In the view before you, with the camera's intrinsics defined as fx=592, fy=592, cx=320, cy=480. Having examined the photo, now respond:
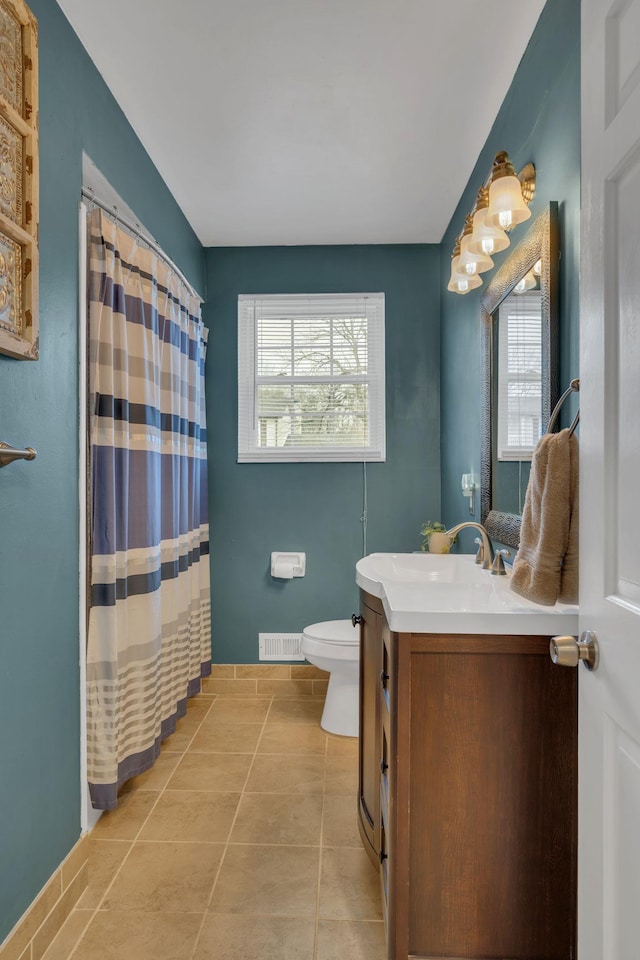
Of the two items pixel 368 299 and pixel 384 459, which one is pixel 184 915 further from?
pixel 368 299

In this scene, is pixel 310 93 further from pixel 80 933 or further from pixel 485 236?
pixel 80 933

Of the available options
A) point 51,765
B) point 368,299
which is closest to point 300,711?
point 51,765

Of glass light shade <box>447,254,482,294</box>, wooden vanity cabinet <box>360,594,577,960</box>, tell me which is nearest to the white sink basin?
wooden vanity cabinet <box>360,594,577,960</box>

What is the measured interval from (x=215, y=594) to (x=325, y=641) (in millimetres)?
925

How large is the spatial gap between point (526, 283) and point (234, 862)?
2029 mm

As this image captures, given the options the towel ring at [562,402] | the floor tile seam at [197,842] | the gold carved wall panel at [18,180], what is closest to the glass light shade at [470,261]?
the towel ring at [562,402]

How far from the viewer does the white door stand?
2.77ft

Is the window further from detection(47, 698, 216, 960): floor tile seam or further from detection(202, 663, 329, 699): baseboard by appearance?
detection(47, 698, 216, 960): floor tile seam

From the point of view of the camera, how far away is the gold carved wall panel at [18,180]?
4.34 feet

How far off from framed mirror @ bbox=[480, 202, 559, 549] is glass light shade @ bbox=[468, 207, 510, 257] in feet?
0.22

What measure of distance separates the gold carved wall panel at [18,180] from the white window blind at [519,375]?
53.9 inches

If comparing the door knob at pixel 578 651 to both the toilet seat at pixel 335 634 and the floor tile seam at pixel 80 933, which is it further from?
the toilet seat at pixel 335 634

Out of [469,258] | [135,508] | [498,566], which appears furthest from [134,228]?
[498,566]

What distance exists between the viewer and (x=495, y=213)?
67.2 inches
